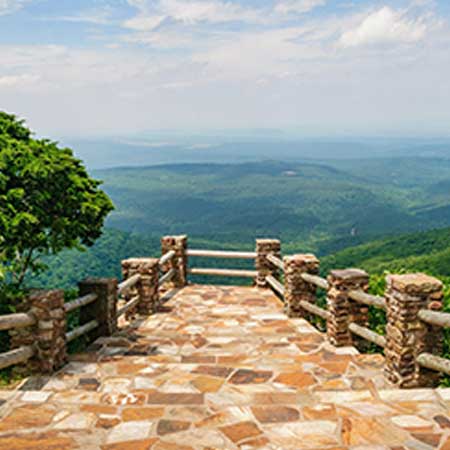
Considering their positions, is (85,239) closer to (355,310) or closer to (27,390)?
(27,390)

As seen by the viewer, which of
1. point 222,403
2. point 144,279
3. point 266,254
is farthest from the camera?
point 266,254

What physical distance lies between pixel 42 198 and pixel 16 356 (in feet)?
8.54

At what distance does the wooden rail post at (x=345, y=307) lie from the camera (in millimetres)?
7539

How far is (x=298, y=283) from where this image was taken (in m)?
9.91

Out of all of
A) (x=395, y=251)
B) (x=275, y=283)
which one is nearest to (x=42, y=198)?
(x=275, y=283)

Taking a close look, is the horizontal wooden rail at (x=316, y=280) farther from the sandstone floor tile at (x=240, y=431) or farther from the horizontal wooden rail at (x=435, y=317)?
the sandstone floor tile at (x=240, y=431)

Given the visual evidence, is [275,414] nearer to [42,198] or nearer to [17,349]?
[17,349]

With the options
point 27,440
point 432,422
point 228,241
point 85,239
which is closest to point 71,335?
point 85,239

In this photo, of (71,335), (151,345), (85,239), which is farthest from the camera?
(85,239)

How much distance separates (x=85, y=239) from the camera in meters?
8.79

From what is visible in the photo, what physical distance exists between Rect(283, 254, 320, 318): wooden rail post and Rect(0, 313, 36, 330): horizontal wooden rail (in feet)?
16.9

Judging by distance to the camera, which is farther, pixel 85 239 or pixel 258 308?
pixel 258 308

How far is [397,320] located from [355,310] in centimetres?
189

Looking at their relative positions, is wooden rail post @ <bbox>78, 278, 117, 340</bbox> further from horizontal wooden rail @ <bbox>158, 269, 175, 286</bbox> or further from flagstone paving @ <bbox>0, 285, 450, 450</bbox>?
horizontal wooden rail @ <bbox>158, 269, 175, 286</bbox>
